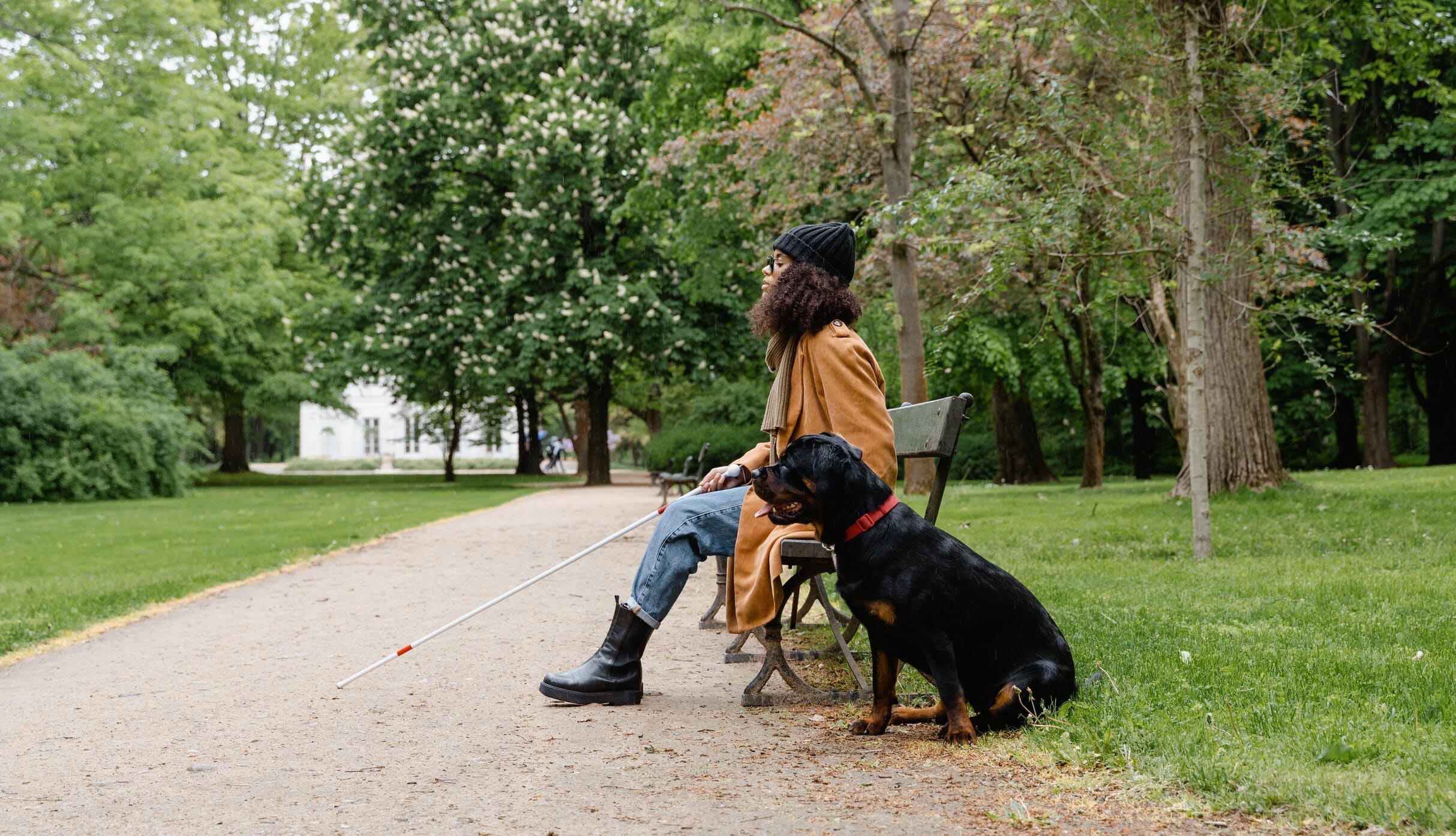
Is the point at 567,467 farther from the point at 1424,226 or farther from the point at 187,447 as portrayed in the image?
the point at 1424,226


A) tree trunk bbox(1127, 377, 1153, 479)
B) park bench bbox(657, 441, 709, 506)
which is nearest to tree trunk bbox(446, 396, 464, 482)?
park bench bbox(657, 441, 709, 506)

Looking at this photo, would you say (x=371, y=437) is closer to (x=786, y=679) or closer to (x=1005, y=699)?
(x=786, y=679)

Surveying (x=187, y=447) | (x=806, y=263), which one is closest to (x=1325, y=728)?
(x=806, y=263)

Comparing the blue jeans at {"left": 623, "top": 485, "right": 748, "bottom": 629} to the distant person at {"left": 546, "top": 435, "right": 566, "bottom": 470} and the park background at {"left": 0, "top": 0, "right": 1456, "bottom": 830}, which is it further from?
the distant person at {"left": 546, "top": 435, "right": 566, "bottom": 470}

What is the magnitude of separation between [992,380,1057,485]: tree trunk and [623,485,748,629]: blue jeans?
20.7 meters

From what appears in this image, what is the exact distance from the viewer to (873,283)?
759 inches

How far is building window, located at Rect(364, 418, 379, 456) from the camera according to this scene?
72938 millimetres

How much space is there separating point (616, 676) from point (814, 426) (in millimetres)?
1337

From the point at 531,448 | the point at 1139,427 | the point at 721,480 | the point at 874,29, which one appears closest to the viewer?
the point at 721,480

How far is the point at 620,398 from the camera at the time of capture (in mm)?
45562

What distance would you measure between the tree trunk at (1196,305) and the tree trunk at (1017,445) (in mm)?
16403

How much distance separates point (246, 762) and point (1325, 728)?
353cm

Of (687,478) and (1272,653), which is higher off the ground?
(687,478)

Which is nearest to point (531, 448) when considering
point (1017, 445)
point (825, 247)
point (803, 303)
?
point (1017, 445)
